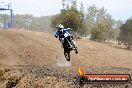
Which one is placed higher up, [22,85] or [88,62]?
[22,85]

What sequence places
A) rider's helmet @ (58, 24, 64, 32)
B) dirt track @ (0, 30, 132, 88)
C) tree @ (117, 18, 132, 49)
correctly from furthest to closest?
1. tree @ (117, 18, 132, 49)
2. dirt track @ (0, 30, 132, 88)
3. rider's helmet @ (58, 24, 64, 32)

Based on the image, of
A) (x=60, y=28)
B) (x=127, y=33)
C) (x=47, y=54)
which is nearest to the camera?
(x=60, y=28)

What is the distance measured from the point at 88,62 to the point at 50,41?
493 inches

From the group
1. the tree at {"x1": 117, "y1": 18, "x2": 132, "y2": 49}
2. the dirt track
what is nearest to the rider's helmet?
the dirt track

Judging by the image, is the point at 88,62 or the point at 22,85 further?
the point at 88,62

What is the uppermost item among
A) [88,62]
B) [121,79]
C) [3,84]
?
[121,79]

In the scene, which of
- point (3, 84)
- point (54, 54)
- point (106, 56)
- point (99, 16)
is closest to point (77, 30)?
point (106, 56)

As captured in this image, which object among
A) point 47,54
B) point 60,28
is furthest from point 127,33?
point 60,28

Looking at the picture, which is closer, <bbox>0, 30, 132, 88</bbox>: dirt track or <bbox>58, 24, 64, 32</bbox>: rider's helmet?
<bbox>58, 24, 64, 32</bbox>: rider's helmet

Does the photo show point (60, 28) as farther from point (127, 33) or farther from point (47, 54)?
point (127, 33)

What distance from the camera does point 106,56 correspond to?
201ft

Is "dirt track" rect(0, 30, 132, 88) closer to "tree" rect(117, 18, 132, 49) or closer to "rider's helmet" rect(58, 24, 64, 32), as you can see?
"tree" rect(117, 18, 132, 49)

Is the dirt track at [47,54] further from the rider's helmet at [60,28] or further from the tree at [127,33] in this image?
the rider's helmet at [60,28]

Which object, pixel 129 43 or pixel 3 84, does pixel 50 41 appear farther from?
pixel 3 84
